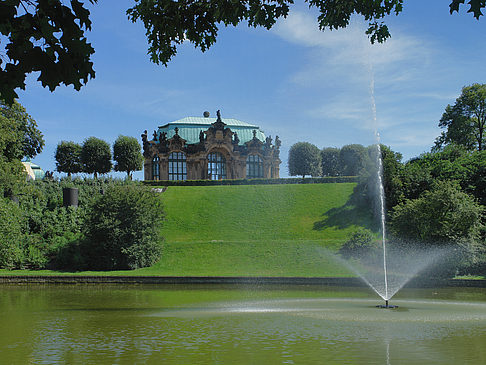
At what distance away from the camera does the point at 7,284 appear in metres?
30.1

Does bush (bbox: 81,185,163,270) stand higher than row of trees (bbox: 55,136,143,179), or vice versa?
row of trees (bbox: 55,136,143,179)

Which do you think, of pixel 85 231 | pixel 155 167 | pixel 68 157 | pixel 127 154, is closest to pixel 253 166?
pixel 155 167

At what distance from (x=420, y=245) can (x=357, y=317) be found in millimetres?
17580

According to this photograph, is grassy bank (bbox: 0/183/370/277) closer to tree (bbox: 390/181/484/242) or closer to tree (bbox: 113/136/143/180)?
tree (bbox: 390/181/484/242)

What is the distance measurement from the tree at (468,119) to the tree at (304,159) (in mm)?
26987

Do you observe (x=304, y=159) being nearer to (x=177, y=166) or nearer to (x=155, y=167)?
(x=177, y=166)

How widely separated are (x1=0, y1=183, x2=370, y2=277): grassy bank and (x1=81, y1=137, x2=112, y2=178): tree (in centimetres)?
1970

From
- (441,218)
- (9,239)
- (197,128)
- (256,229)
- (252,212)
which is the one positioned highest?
(197,128)

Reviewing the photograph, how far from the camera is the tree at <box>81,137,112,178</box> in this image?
2995 inches

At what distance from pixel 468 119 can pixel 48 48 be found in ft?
219

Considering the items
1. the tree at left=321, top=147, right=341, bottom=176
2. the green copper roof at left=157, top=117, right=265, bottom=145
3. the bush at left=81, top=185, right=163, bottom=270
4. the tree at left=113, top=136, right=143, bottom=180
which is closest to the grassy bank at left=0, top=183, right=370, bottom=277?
the bush at left=81, top=185, right=163, bottom=270

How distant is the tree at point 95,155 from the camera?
7606cm

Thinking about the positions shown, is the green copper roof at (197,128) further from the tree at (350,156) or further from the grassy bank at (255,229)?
the grassy bank at (255,229)

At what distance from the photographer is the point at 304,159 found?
89.4 m
